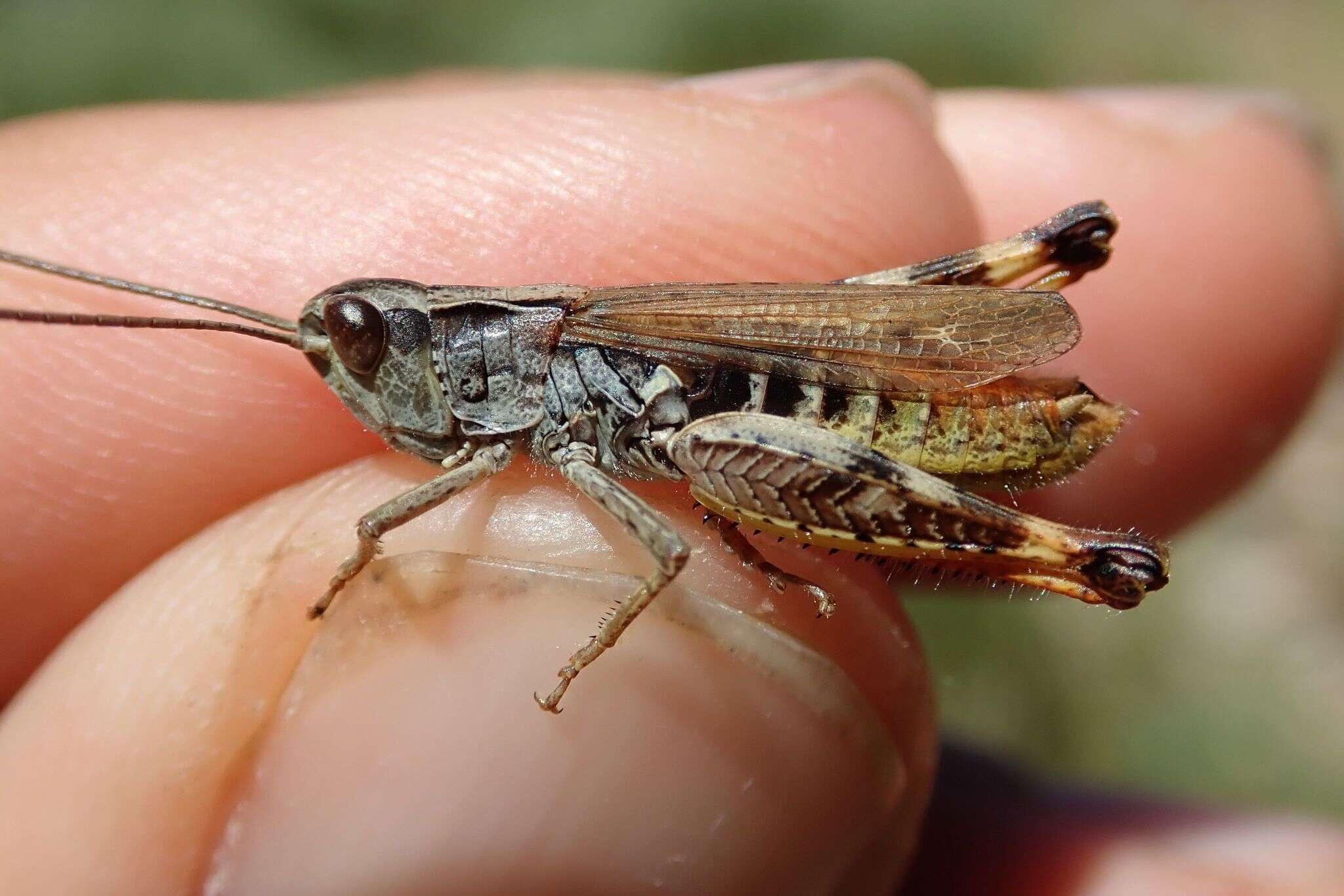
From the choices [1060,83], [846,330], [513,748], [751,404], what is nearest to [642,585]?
[513,748]

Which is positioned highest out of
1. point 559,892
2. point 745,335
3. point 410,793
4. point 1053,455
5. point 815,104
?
point 815,104

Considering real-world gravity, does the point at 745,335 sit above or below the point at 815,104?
below

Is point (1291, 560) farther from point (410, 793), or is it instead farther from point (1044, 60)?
point (410, 793)

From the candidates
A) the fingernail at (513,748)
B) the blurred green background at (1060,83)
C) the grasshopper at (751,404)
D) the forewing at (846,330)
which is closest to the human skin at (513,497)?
the fingernail at (513,748)

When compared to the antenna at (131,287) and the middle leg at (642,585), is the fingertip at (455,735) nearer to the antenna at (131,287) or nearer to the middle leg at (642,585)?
the middle leg at (642,585)

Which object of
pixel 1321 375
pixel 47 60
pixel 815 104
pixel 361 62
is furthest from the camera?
pixel 361 62

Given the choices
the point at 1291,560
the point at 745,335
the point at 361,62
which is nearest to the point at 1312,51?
the point at 1291,560

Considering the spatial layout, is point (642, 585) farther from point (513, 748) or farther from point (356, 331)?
point (356, 331)
